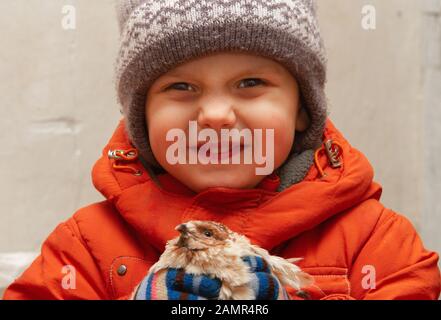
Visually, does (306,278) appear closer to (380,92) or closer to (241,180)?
(241,180)

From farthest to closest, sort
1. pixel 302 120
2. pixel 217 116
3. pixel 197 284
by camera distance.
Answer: pixel 302 120 → pixel 217 116 → pixel 197 284

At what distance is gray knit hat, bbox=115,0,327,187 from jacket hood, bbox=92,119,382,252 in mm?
40

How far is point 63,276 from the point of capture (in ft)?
2.66

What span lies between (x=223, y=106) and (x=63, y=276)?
26 cm

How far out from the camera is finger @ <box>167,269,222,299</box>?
61cm

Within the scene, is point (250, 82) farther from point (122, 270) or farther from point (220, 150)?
point (122, 270)

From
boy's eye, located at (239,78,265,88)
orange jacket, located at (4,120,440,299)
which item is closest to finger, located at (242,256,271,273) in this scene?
orange jacket, located at (4,120,440,299)

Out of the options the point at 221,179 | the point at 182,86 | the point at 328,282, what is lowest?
the point at 328,282

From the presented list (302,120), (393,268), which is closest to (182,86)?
(302,120)

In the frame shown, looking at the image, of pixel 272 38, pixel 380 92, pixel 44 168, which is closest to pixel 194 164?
pixel 272 38

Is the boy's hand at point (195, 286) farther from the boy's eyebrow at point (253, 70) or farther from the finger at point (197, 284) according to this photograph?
the boy's eyebrow at point (253, 70)

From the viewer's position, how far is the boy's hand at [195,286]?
0.61m

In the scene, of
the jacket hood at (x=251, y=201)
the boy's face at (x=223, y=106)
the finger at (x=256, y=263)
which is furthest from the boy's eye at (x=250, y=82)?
the finger at (x=256, y=263)

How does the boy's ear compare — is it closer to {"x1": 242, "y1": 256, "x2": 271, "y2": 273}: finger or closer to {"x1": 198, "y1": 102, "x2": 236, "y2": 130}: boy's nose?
{"x1": 198, "y1": 102, "x2": 236, "y2": 130}: boy's nose
